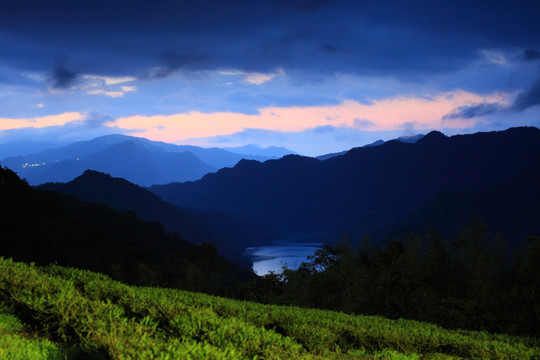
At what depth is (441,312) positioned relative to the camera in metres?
25.7

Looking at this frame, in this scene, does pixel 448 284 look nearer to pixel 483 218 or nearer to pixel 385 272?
pixel 385 272

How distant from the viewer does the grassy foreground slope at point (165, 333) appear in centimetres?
654

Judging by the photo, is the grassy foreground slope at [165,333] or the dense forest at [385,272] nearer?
the grassy foreground slope at [165,333]

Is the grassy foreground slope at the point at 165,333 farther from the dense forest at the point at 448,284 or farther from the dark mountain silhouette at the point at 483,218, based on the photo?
the dark mountain silhouette at the point at 483,218

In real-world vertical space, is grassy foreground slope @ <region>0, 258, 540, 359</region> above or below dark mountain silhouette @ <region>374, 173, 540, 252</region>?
above

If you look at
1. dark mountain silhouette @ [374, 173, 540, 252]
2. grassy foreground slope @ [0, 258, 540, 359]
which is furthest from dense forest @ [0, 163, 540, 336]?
dark mountain silhouette @ [374, 173, 540, 252]

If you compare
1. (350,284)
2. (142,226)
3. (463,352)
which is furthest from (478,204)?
(463,352)

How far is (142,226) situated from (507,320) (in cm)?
8941

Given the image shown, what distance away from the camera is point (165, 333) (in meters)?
8.57

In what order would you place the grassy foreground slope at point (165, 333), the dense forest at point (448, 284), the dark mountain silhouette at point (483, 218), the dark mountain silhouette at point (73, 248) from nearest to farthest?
1. the grassy foreground slope at point (165, 333)
2. the dense forest at point (448, 284)
3. the dark mountain silhouette at point (73, 248)
4. the dark mountain silhouette at point (483, 218)

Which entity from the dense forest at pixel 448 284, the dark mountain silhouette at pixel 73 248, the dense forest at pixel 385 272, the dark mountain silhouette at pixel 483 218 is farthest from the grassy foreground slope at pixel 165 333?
the dark mountain silhouette at pixel 483 218

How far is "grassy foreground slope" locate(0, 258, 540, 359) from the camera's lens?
6543mm

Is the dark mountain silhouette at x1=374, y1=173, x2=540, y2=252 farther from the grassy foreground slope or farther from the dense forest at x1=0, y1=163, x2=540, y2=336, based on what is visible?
the grassy foreground slope

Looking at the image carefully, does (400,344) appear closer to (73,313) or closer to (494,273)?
(73,313)
